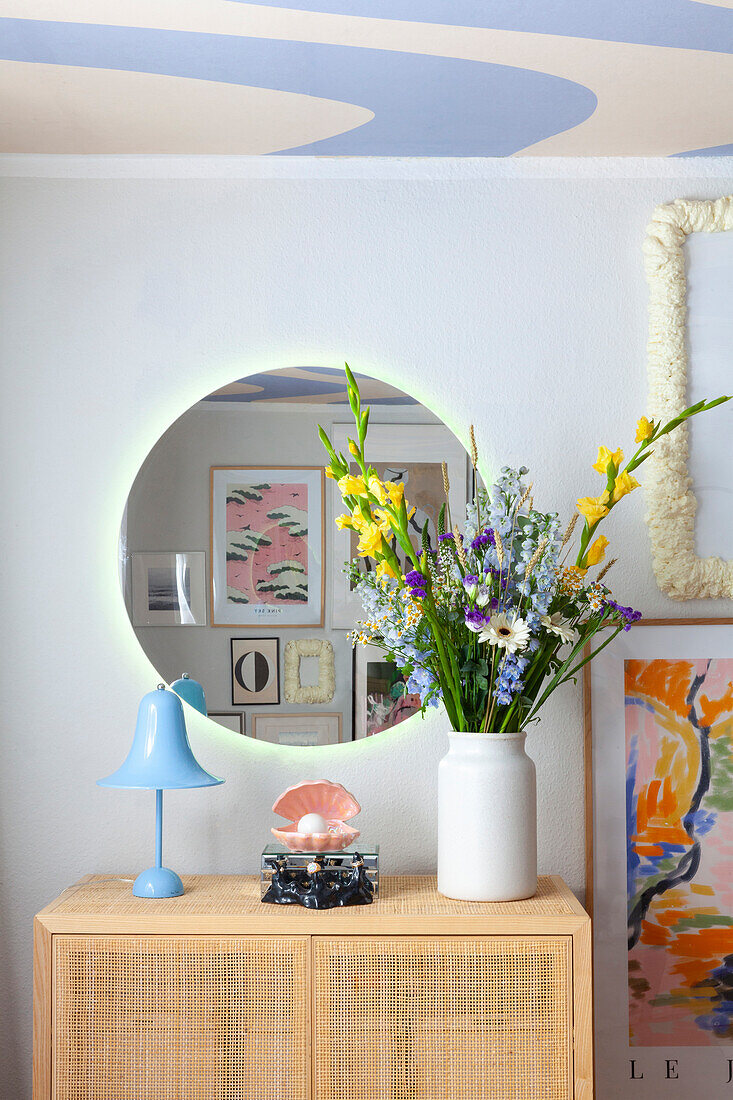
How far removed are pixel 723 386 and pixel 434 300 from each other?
641 millimetres

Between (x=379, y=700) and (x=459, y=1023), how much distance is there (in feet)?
2.08

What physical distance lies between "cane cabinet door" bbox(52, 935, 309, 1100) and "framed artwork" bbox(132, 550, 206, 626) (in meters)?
0.64

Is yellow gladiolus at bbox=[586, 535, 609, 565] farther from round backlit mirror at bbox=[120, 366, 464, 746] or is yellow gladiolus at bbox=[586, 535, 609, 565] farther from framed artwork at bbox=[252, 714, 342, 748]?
framed artwork at bbox=[252, 714, 342, 748]

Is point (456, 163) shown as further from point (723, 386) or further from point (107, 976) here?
point (107, 976)

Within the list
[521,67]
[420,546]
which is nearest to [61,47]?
[521,67]

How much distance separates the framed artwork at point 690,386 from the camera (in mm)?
1978

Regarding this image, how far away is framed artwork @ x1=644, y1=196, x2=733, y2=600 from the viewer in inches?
77.9

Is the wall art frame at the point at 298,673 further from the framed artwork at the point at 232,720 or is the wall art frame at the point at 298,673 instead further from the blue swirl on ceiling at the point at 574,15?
the blue swirl on ceiling at the point at 574,15

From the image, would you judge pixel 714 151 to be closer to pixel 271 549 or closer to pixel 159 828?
pixel 271 549

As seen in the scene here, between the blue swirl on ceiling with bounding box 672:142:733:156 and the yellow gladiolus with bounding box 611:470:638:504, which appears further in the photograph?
the blue swirl on ceiling with bounding box 672:142:733:156

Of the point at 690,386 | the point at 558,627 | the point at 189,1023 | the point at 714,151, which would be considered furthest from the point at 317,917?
the point at 714,151

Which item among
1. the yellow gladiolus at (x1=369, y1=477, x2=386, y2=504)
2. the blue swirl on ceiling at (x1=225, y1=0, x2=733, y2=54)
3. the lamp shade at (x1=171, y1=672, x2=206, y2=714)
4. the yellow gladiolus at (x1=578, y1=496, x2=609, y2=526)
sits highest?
the blue swirl on ceiling at (x1=225, y1=0, x2=733, y2=54)

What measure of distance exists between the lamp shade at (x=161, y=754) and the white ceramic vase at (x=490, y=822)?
1.50ft

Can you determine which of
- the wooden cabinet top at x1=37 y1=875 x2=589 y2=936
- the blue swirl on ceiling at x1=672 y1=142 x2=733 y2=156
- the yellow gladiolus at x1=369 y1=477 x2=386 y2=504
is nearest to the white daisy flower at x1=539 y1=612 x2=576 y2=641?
the yellow gladiolus at x1=369 y1=477 x2=386 y2=504
